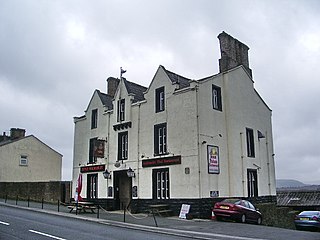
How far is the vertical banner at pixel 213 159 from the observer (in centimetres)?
2266

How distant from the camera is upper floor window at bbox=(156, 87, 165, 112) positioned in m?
25.2

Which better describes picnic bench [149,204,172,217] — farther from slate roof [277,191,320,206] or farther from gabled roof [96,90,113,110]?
slate roof [277,191,320,206]

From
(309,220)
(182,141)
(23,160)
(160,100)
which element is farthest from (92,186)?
(23,160)

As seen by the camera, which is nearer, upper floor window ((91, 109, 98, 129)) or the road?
the road

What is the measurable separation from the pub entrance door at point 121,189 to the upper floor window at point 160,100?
18.4ft

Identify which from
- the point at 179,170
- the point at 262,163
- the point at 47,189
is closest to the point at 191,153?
the point at 179,170

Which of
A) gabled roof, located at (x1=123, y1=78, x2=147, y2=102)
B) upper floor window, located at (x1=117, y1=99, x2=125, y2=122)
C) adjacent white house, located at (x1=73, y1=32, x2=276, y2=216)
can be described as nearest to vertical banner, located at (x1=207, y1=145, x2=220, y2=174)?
adjacent white house, located at (x1=73, y1=32, x2=276, y2=216)

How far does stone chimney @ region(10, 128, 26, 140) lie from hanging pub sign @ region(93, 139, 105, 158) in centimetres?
2292

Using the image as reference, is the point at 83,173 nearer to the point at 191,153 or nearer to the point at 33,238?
the point at 191,153

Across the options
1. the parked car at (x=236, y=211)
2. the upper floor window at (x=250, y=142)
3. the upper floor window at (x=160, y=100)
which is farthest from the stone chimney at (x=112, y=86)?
the parked car at (x=236, y=211)

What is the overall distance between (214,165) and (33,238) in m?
13.2

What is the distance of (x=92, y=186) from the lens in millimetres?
29359

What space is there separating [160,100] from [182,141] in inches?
154

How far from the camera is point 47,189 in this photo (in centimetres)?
3180
